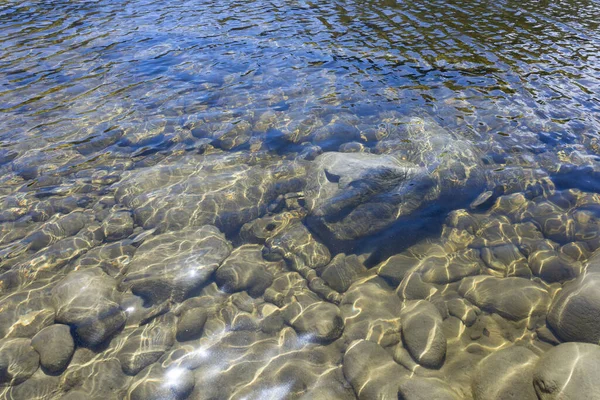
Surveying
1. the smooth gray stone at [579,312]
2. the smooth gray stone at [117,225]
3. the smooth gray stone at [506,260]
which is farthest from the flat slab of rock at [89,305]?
the smooth gray stone at [579,312]

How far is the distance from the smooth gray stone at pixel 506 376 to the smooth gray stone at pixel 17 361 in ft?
15.5

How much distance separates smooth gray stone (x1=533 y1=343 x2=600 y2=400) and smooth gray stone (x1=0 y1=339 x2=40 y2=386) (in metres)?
5.22

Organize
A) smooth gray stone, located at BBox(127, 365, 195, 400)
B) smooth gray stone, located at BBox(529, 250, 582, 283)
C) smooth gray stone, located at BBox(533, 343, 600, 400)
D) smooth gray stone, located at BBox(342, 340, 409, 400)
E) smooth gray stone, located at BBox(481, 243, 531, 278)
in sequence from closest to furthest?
smooth gray stone, located at BBox(533, 343, 600, 400)
smooth gray stone, located at BBox(342, 340, 409, 400)
smooth gray stone, located at BBox(127, 365, 195, 400)
smooth gray stone, located at BBox(529, 250, 582, 283)
smooth gray stone, located at BBox(481, 243, 531, 278)

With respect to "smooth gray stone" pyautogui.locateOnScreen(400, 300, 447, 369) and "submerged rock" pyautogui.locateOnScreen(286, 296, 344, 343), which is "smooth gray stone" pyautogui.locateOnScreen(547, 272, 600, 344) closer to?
"smooth gray stone" pyautogui.locateOnScreen(400, 300, 447, 369)

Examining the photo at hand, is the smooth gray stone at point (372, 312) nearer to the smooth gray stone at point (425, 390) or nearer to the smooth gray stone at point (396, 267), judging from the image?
the smooth gray stone at point (396, 267)

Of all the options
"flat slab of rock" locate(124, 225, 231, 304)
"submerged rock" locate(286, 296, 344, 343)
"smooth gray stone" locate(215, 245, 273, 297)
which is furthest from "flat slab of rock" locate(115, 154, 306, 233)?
"submerged rock" locate(286, 296, 344, 343)

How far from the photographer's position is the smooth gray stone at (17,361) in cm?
410

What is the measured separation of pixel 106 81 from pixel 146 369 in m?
8.83

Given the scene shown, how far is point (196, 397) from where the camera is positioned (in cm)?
395

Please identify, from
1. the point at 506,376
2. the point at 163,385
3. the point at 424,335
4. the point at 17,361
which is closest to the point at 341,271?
the point at 424,335

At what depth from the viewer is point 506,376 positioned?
3.72 metres

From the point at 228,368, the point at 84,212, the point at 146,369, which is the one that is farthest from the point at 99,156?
the point at 228,368

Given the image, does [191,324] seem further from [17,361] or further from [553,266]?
[553,266]

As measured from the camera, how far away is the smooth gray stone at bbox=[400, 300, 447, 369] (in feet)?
13.5
